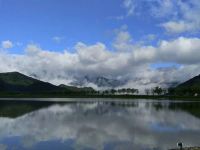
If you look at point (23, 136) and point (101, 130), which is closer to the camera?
point (23, 136)

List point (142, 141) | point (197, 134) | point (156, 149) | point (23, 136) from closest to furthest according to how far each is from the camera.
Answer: point (156, 149), point (142, 141), point (23, 136), point (197, 134)

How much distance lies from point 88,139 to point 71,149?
9.33 meters

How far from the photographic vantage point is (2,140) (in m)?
50.7

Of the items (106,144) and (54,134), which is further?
(54,134)

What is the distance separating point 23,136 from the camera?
5512cm

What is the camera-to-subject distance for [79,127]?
69000 mm

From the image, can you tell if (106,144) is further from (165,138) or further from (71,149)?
(165,138)

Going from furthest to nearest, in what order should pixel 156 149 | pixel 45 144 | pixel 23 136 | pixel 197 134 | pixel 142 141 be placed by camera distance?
pixel 197 134
pixel 23 136
pixel 142 141
pixel 45 144
pixel 156 149

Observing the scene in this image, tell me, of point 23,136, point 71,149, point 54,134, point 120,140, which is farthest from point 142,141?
point 23,136

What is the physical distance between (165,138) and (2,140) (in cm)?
2637

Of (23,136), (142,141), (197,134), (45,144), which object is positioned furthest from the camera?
(197,134)

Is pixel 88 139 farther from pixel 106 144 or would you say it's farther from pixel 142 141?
pixel 142 141

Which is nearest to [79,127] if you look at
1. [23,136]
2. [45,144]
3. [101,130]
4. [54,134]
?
[101,130]

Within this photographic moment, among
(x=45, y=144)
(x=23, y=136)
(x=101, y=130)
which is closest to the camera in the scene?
(x=45, y=144)
